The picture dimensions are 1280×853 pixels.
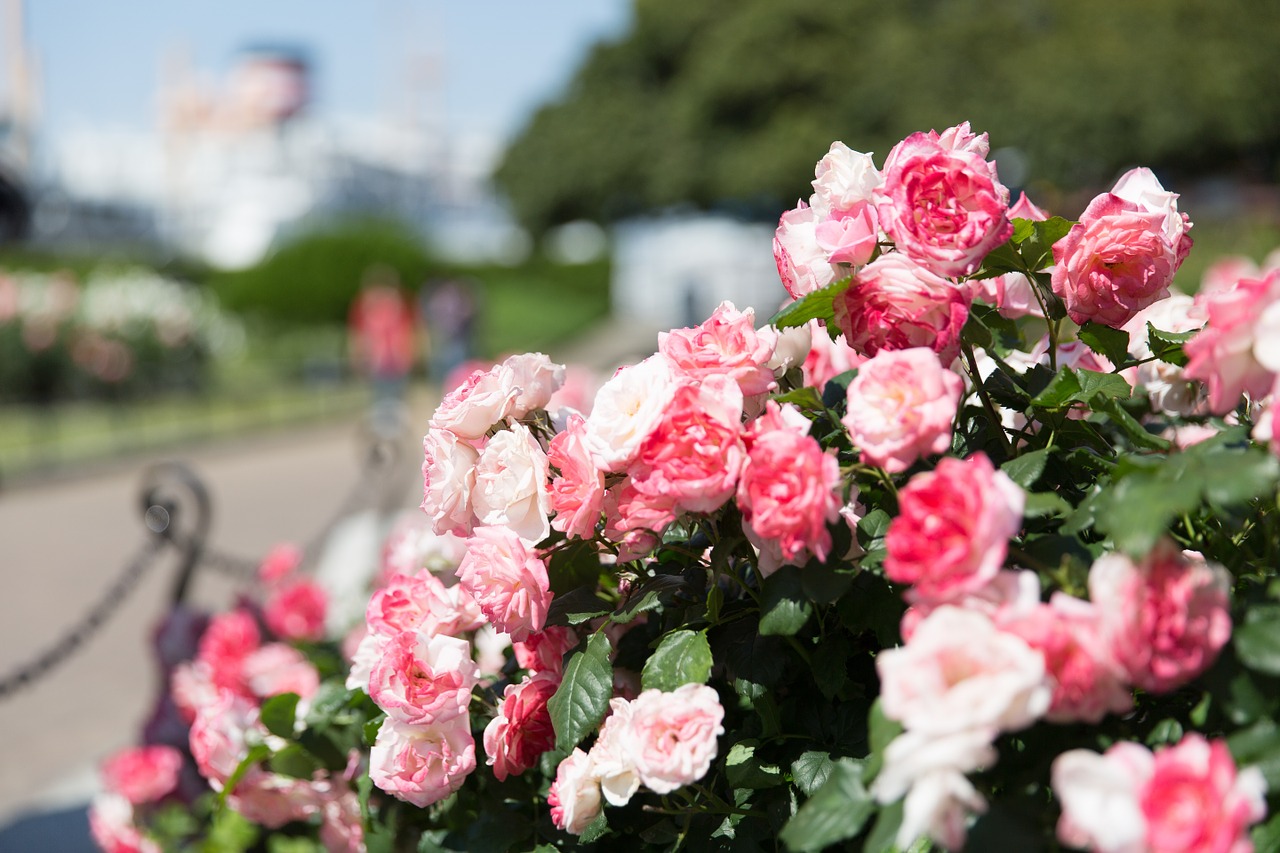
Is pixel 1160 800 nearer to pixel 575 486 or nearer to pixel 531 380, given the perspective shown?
pixel 575 486

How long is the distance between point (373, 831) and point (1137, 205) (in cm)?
119

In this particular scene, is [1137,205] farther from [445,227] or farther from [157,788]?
[445,227]

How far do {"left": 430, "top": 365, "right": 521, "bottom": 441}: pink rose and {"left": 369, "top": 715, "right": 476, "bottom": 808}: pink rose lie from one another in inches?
12.2

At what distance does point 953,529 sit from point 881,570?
0.57 feet

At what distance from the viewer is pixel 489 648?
197cm

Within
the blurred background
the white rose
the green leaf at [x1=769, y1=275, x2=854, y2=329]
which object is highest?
the white rose

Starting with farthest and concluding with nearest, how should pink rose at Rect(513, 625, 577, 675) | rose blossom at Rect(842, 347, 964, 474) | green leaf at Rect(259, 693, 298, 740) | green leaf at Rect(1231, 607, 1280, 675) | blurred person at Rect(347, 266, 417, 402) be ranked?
blurred person at Rect(347, 266, 417, 402) → green leaf at Rect(259, 693, 298, 740) → pink rose at Rect(513, 625, 577, 675) → rose blossom at Rect(842, 347, 964, 474) → green leaf at Rect(1231, 607, 1280, 675)

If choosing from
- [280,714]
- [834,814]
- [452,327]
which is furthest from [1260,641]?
[452,327]

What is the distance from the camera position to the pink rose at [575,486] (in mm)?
1279

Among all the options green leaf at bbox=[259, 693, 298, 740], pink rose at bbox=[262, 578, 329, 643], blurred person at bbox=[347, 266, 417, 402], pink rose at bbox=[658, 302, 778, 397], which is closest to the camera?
pink rose at bbox=[658, 302, 778, 397]

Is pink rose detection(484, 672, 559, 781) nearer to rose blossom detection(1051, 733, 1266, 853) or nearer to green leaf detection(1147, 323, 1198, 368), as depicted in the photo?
rose blossom detection(1051, 733, 1266, 853)

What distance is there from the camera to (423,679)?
54.7 inches

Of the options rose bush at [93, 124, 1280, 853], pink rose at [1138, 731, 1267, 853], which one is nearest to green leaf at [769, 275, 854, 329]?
rose bush at [93, 124, 1280, 853]

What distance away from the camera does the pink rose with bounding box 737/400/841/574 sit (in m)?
1.12
